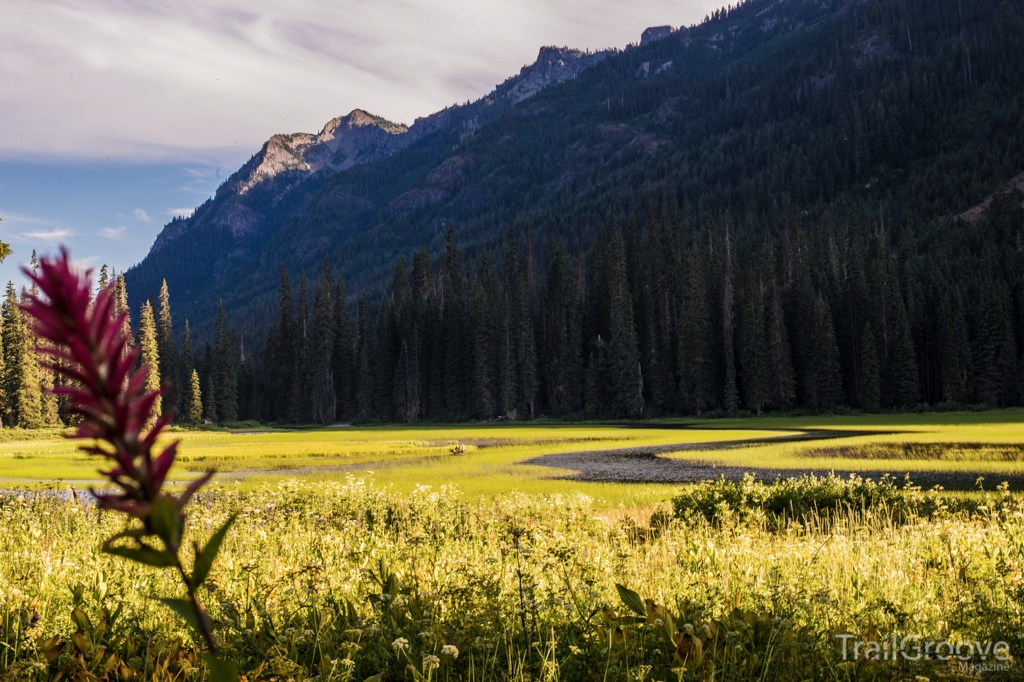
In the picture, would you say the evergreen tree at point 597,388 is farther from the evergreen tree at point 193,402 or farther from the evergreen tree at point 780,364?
the evergreen tree at point 193,402

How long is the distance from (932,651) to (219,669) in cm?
747

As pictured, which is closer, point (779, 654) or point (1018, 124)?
point (779, 654)

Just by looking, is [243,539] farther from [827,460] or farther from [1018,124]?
[1018,124]

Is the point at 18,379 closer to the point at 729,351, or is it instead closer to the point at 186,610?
the point at 729,351

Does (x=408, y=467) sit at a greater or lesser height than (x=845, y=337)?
lesser

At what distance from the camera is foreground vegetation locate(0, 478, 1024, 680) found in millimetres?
6102

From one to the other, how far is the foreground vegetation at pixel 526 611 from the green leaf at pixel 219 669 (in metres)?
3.55

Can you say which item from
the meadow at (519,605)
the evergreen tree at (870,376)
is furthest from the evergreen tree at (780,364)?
the meadow at (519,605)

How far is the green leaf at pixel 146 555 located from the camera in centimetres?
132

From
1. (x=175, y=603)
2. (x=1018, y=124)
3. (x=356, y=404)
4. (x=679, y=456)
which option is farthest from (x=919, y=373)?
(x=1018, y=124)

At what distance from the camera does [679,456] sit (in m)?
42.0

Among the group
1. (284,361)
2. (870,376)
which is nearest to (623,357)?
(870,376)

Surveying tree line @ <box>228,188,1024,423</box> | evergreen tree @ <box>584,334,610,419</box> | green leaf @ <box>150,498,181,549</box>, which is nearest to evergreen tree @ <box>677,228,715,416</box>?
tree line @ <box>228,188,1024,423</box>

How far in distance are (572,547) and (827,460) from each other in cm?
3124
